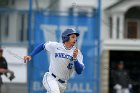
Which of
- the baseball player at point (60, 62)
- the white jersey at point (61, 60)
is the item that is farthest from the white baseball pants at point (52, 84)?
the white jersey at point (61, 60)

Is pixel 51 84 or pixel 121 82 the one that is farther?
pixel 121 82

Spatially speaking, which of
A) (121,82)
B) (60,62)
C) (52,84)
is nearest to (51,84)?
(52,84)

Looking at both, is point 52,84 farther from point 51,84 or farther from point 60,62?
point 60,62

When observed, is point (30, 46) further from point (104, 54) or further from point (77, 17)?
point (104, 54)

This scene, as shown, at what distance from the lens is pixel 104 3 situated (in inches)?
1093

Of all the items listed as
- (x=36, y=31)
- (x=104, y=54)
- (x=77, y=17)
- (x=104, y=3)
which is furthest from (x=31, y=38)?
(x=104, y=3)

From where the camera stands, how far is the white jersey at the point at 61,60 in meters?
11.0

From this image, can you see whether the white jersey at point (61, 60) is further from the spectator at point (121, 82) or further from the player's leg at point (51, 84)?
the spectator at point (121, 82)

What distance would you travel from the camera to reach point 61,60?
36.3 ft

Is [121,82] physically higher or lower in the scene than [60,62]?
lower

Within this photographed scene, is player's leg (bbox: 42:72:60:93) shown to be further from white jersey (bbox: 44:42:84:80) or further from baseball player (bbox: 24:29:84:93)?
white jersey (bbox: 44:42:84:80)

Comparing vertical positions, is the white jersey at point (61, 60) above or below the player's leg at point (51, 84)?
above

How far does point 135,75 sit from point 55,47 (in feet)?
42.6

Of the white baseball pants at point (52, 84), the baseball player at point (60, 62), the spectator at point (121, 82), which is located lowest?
the spectator at point (121, 82)
